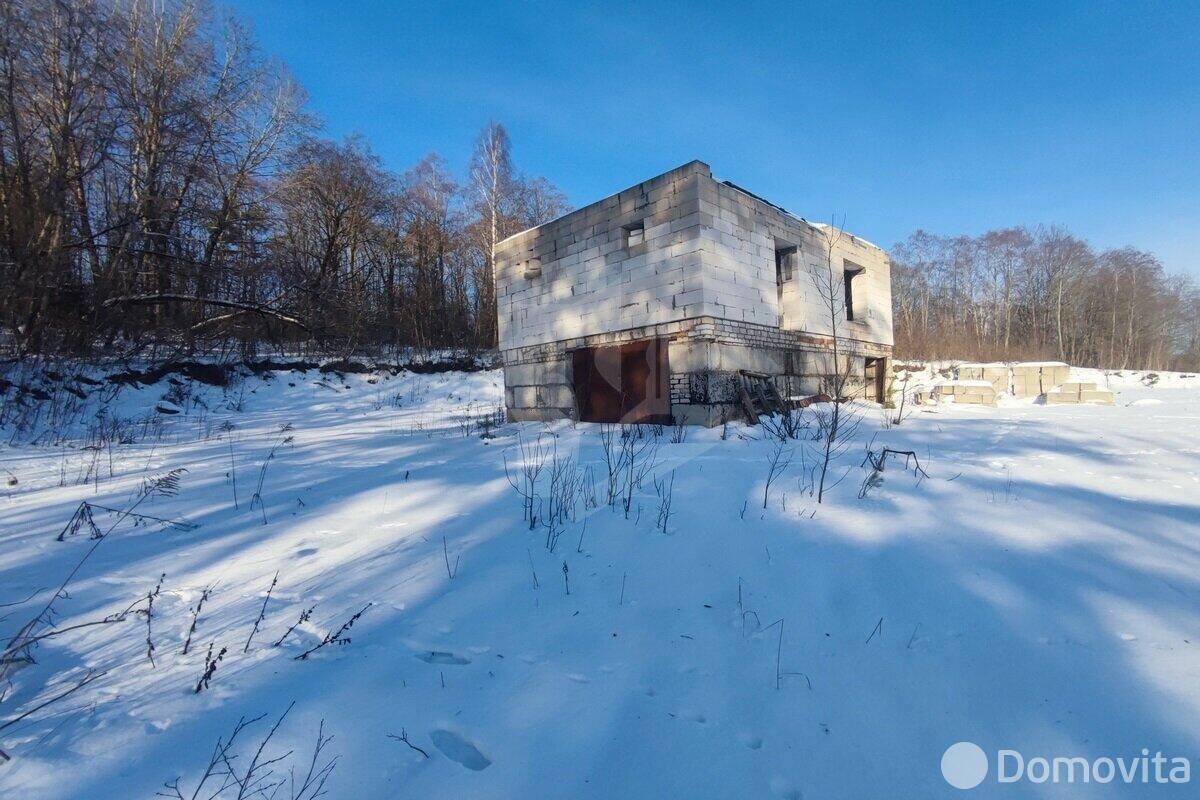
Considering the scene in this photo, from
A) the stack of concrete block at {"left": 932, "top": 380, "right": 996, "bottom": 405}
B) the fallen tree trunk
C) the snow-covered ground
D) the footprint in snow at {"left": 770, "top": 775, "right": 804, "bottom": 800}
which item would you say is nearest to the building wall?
the snow-covered ground

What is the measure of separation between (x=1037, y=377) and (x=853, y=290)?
34.3 ft

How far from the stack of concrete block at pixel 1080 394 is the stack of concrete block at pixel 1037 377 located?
2548mm

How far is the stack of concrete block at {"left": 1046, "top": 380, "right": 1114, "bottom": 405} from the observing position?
13.5 meters

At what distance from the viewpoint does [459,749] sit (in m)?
1.31

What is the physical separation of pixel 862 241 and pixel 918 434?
6.55 m

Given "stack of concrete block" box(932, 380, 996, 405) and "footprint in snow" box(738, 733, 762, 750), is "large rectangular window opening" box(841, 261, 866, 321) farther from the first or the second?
"footprint in snow" box(738, 733, 762, 750)

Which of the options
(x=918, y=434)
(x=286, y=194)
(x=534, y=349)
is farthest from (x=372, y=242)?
(x=918, y=434)

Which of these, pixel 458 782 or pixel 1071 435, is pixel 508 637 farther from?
pixel 1071 435

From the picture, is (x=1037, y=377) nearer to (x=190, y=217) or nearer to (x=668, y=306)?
(x=668, y=306)

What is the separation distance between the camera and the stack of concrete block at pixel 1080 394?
13539 millimetres

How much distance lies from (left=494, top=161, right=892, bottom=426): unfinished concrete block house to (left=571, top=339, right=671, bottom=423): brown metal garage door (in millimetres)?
22

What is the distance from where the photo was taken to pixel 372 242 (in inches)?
776

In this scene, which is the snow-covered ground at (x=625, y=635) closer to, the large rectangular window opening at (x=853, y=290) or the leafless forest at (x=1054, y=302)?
the large rectangular window opening at (x=853, y=290)

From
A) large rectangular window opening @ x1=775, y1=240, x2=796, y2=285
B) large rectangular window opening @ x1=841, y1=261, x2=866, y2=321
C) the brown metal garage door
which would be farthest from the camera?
large rectangular window opening @ x1=841, y1=261, x2=866, y2=321
